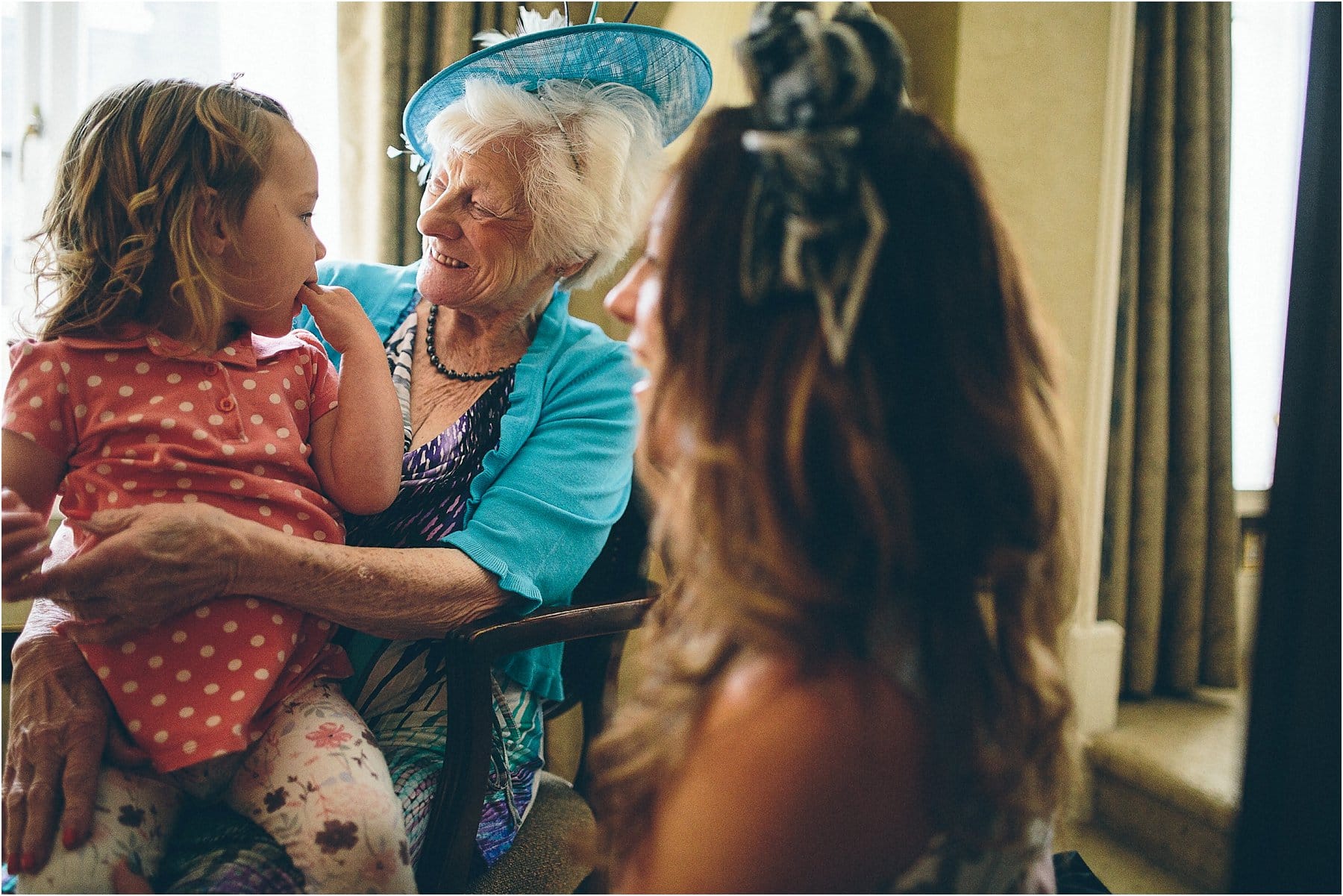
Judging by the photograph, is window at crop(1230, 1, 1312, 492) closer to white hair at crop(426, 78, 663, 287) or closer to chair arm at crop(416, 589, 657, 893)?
white hair at crop(426, 78, 663, 287)

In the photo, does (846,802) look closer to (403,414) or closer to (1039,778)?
(1039,778)

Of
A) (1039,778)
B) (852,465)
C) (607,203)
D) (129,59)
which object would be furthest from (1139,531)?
(129,59)

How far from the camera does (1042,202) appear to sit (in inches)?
88.4

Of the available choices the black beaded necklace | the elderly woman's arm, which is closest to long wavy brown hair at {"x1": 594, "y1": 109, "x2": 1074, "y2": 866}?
the elderly woman's arm

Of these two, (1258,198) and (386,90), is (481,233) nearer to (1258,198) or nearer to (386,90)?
(386,90)

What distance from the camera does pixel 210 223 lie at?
3.54ft

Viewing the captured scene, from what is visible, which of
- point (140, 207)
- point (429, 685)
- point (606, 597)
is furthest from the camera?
point (606, 597)

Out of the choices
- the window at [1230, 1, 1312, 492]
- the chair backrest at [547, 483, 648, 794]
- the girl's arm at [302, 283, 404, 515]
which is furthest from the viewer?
the window at [1230, 1, 1312, 492]

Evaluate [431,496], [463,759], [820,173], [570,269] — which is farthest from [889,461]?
[570,269]

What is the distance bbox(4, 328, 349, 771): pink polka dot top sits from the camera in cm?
100

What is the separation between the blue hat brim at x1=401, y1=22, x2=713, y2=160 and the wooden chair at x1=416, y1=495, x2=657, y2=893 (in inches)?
28.6

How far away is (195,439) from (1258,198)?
3.04 meters

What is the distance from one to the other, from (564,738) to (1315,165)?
7.42 ft

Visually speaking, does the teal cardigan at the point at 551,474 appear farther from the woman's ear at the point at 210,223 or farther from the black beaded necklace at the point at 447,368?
the woman's ear at the point at 210,223
